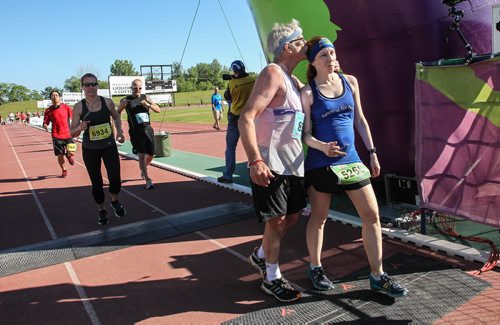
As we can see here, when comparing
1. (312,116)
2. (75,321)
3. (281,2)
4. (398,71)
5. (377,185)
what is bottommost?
(75,321)

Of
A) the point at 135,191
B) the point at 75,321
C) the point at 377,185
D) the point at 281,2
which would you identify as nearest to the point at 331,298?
the point at 75,321

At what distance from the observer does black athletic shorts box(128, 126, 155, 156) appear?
24.5ft

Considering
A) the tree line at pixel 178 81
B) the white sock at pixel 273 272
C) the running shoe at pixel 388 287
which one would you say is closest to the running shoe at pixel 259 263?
the white sock at pixel 273 272

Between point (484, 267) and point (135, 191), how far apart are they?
608 cm

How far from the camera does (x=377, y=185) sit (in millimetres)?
5953

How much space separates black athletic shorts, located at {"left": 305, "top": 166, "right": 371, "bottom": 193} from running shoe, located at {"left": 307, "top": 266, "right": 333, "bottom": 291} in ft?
2.44

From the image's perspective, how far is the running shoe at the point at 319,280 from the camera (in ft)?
11.0

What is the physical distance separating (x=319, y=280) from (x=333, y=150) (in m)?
1.15

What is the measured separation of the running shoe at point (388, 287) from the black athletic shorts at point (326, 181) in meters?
0.78

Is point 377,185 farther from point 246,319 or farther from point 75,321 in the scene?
point 75,321

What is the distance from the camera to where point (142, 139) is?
7.48m

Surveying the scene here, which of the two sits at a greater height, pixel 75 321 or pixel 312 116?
pixel 312 116

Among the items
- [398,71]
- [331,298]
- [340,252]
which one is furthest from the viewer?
[398,71]

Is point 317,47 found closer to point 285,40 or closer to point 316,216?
point 285,40
